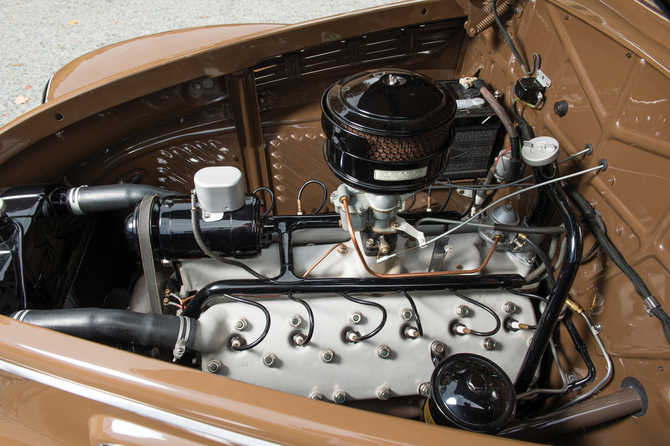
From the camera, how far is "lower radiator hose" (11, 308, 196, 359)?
954mm

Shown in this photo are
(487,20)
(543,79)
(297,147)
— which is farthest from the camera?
(297,147)

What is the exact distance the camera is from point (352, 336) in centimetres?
115

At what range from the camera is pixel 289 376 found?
1145mm

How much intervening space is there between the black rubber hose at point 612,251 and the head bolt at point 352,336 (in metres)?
0.71

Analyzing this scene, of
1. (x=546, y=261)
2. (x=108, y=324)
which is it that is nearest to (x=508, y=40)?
(x=546, y=261)

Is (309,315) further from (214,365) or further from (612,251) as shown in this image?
(612,251)

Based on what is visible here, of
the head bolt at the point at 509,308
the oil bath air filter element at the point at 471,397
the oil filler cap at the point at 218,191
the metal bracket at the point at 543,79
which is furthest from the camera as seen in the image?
the metal bracket at the point at 543,79

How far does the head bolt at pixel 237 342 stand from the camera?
1132 mm

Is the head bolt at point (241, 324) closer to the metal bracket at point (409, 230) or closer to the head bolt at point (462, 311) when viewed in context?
the metal bracket at point (409, 230)

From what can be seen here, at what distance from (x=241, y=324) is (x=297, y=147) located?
91 cm

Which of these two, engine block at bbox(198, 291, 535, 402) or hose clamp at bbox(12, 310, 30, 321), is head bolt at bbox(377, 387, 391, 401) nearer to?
engine block at bbox(198, 291, 535, 402)

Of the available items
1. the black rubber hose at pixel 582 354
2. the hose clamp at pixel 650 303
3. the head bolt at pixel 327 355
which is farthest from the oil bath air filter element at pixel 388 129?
the black rubber hose at pixel 582 354

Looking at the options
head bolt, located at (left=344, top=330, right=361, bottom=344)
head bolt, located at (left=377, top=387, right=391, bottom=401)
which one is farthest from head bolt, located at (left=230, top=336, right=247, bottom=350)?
head bolt, located at (left=377, top=387, right=391, bottom=401)

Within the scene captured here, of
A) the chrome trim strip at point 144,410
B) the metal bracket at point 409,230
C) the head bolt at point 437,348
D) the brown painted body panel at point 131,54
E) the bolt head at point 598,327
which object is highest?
the brown painted body panel at point 131,54
